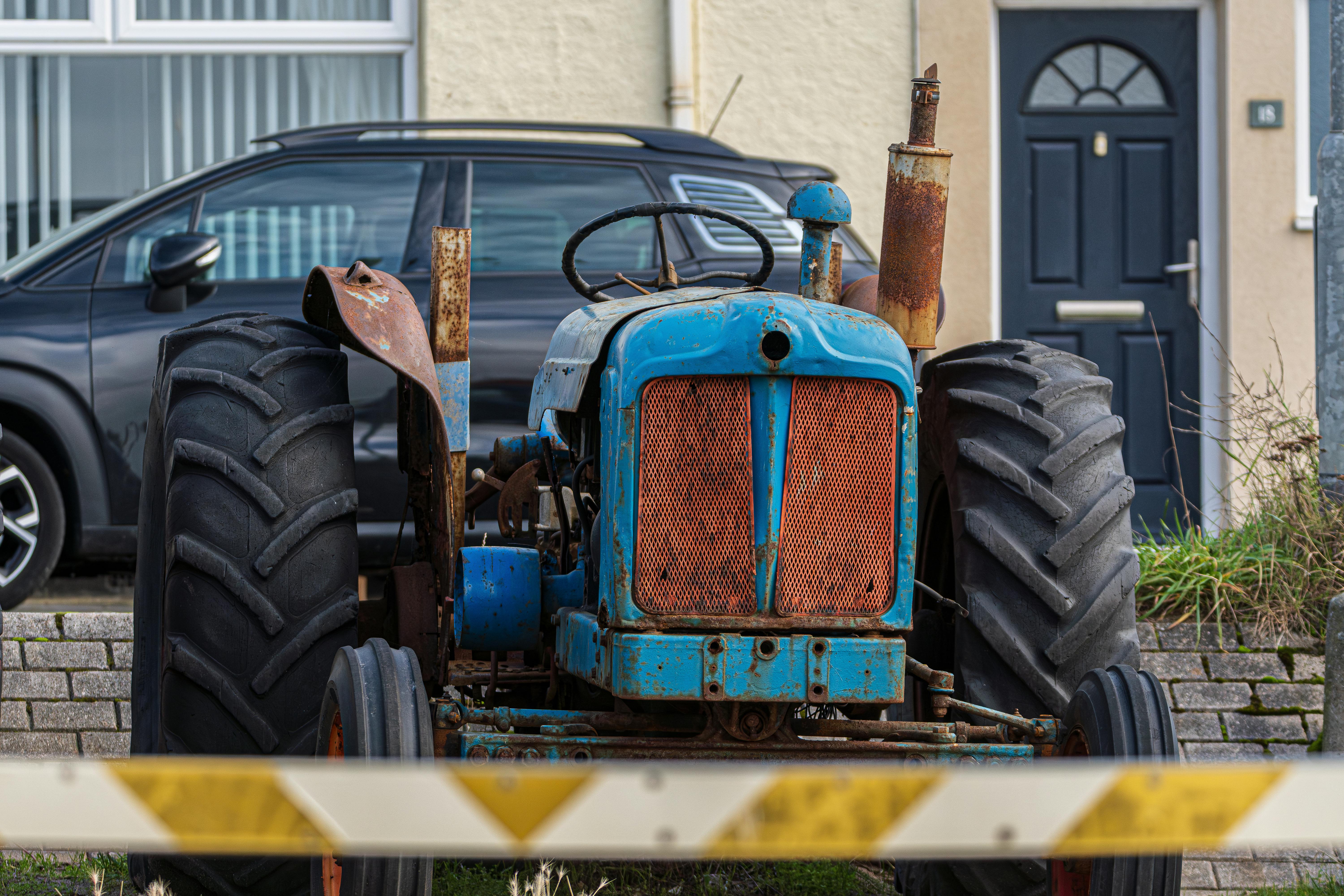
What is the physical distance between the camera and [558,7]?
8.69 meters

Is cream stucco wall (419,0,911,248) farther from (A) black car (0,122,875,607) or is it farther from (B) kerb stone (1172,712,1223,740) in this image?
(B) kerb stone (1172,712,1223,740)

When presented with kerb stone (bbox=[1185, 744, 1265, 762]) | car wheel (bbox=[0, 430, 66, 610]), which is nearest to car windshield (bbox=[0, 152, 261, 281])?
car wheel (bbox=[0, 430, 66, 610])

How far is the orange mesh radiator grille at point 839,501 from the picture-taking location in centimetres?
286

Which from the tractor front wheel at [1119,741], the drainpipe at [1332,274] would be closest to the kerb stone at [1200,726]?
the drainpipe at [1332,274]

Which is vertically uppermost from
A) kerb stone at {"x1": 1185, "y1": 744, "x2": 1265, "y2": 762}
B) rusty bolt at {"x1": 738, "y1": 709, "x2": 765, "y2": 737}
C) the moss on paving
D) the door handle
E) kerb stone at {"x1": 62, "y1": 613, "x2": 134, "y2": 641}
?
the door handle

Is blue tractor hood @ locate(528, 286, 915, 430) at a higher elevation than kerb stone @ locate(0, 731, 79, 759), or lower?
higher

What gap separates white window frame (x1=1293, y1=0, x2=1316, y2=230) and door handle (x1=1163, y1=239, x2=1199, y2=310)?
521 millimetres

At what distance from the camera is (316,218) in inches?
247

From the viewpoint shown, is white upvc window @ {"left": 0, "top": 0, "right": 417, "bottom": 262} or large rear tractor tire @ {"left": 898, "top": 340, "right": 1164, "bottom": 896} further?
white upvc window @ {"left": 0, "top": 0, "right": 417, "bottom": 262}

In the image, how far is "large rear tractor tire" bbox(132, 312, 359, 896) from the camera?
3166 millimetres

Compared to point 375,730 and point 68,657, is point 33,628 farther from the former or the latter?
point 375,730

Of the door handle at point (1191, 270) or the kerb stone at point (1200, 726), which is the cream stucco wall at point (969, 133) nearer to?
the door handle at point (1191, 270)

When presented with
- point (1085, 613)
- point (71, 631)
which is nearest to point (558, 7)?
point (71, 631)

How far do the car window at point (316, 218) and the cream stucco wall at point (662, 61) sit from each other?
7.99 feet
